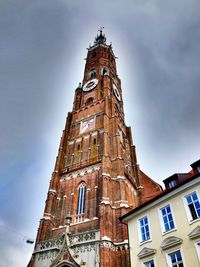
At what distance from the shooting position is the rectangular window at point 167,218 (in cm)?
1598

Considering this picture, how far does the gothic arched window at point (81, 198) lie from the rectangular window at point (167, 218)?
1246 cm

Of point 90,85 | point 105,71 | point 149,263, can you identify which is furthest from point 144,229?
point 105,71

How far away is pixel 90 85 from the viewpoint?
48.2 metres

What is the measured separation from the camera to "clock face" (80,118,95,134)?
3810 centimetres

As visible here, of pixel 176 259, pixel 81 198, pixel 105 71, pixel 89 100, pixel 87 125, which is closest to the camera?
pixel 176 259

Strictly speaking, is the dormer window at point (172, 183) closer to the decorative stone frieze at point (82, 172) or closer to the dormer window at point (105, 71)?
the decorative stone frieze at point (82, 172)

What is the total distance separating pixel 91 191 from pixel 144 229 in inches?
450

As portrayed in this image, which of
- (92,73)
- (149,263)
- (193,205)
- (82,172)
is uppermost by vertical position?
(92,73)

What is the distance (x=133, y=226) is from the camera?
18.9 meters

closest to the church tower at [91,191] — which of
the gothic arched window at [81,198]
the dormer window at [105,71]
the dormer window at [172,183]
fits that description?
the gothic arched window at [81,198]

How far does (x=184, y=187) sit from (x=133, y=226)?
5374mm

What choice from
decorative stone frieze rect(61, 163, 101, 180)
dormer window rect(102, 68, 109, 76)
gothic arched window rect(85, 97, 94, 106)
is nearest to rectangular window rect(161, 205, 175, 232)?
decorative stone frieze rect(61, 163, 101, 180)

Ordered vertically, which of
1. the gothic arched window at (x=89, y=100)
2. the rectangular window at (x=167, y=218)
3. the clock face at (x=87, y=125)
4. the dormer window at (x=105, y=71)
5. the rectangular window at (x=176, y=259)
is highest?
the dormer window at (x=105, y=71)

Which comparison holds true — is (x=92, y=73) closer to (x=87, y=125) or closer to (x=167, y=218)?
(x=87, y=125)
